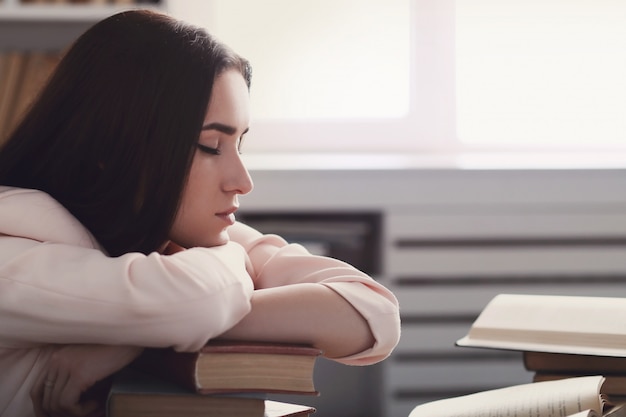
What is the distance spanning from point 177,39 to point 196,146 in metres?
0.10

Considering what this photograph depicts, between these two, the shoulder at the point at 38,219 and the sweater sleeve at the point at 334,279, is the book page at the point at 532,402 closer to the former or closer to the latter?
the sweater sleeve at the point at 334,279

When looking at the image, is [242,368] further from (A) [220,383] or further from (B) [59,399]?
(B) [59,399]

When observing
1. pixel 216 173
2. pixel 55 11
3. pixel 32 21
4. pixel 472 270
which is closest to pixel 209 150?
pixel 216 173

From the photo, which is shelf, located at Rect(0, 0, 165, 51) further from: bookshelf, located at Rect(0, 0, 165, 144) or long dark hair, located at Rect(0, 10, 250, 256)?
long dark hair, located at Rect(0, 10, 250, 256)

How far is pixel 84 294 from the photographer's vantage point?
0.68 metres

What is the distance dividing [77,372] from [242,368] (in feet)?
0.48

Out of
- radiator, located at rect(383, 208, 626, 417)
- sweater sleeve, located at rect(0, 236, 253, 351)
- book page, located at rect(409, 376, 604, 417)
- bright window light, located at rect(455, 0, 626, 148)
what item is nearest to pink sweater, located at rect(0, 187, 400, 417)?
sweater sleeve, located at rect(0, 236, 253, 351)

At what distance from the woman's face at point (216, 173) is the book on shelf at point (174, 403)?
0.20 metres

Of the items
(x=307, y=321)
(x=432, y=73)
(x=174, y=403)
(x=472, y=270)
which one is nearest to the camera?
(x=174, y=403)

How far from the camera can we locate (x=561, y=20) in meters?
2.84

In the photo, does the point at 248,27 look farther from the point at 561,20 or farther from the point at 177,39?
the point at 177,39

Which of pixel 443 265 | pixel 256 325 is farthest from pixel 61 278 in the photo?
pixel 443 265

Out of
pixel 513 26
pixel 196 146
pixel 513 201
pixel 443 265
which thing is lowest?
pixel 443 265

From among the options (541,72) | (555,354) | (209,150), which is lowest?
(555,354)
